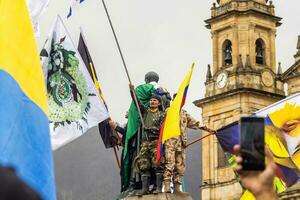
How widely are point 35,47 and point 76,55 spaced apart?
16.3 feet

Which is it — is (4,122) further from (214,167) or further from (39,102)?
(214,167)

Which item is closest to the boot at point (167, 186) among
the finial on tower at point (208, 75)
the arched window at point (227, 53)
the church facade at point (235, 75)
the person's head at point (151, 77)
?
the person's head at point (151, 77)

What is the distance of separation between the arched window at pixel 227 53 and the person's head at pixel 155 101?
128 feet

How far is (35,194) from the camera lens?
93.9 inches

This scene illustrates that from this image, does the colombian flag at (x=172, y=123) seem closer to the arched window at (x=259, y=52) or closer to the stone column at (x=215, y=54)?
the stone column at (x=215, y=54)

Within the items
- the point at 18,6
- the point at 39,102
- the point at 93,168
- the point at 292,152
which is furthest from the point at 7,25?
the point at 93,168

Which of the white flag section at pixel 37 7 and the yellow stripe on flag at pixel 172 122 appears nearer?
the white flag section at pixel 37 7

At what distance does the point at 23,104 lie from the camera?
5.24 m

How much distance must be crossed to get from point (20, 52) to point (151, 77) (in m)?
5.15

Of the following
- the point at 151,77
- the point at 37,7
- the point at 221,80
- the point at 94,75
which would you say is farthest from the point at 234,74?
the point at 37,7

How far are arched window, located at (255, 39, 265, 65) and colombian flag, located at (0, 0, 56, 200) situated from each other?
145 ft

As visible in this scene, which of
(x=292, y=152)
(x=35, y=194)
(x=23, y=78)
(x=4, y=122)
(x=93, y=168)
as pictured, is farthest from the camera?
(x=93, y=168)

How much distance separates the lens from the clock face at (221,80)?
4819cm

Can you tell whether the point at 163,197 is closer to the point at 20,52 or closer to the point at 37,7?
the point at 37,7
